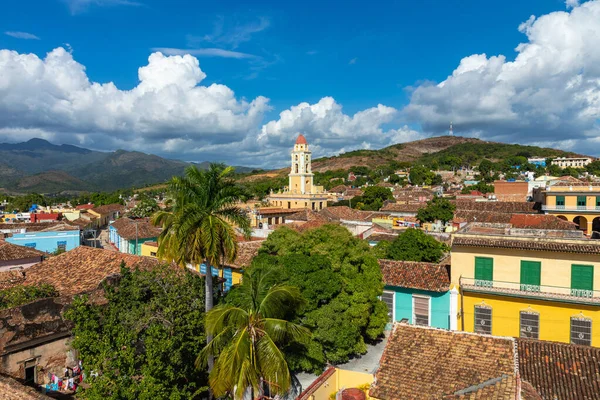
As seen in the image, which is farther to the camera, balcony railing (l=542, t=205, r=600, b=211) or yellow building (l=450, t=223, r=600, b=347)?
balcony railing (l=542, t=205, r=600, b=211)

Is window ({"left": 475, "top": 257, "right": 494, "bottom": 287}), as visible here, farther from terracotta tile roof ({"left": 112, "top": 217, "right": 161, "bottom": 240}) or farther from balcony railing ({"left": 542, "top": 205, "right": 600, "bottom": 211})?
terracotta tile roof ({"left": 112, "top": 217, "right": 161, "bottom": 240})

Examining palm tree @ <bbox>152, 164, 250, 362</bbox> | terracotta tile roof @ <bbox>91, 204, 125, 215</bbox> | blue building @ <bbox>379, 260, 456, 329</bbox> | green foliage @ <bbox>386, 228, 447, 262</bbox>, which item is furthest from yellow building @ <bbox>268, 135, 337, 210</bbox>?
palm tree @ <bbox>152, 164, 250, 362</bbox>

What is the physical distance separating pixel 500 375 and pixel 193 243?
350 inches

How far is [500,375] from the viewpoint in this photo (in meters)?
10.3

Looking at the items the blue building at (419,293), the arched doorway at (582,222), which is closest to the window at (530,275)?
the blue building at (419,293)

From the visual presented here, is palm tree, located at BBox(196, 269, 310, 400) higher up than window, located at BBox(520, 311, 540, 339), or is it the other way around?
palm tree, located at BBox(196, 269, 310, 400)

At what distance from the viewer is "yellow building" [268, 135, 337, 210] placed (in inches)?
2569

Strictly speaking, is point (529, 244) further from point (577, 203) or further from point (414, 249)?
point (577, 203)

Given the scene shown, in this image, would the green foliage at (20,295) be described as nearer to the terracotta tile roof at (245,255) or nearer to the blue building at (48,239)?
the terracotta tile roof at (245,255)

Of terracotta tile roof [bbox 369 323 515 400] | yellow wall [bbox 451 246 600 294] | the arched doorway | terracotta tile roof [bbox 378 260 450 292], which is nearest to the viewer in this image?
terracotta tile roof [bbox 369 323 515 400]

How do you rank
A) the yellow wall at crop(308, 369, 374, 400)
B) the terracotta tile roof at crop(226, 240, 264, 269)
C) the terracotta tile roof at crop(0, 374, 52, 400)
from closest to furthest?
the terracotta tile roof at crop(0, 374, 52, 400) → the yellow wall at crop(308, 369, 374, 400) → the terracotta tile roof at crop(226, 240, 264, 269)

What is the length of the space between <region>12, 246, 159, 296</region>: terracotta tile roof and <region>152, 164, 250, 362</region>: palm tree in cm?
692

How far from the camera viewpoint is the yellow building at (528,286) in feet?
53.7

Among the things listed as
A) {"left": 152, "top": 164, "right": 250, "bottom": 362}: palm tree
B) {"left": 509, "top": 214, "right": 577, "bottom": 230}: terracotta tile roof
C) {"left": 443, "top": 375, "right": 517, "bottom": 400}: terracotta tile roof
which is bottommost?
{"left": 443, "top": 375, "right": 517, "bottom": 400}: terracotta tile roof
